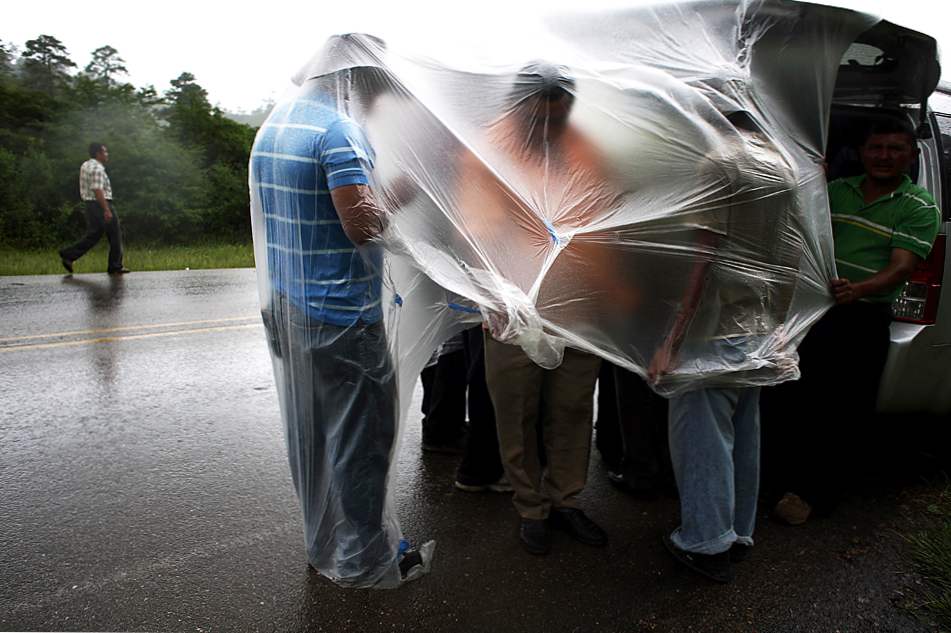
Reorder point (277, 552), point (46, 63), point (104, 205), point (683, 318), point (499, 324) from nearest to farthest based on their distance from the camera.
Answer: point (499, 324)
point (683, 318)
point (277, 552)
point (104, 205)
point (46, 63)

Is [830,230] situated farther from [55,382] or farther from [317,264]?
[55,382]

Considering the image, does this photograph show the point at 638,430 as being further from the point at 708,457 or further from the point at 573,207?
the point at 573,207

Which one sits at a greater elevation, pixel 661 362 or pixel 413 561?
pixel 661 362

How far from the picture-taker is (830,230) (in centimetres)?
264

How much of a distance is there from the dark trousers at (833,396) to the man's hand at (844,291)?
0.18 meters

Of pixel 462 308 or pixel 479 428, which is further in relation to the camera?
pixel 479 428

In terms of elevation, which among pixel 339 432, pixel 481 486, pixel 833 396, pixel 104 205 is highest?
pixel 339 432

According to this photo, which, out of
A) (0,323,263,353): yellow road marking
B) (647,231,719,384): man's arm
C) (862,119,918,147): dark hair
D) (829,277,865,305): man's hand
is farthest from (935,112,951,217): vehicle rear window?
(0,323,263,353): yellow road marking

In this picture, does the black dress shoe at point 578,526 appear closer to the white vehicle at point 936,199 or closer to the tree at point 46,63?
the white vehicle at point 936,199

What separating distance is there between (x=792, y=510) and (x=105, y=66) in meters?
16.1

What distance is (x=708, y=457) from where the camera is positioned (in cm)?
245

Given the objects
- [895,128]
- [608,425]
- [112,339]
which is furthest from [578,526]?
[112,339]

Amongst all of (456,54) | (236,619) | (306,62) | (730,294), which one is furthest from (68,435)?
(730,294)

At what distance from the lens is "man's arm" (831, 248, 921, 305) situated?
2688 millimetres
